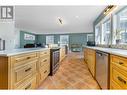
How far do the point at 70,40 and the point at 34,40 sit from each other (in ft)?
14.1

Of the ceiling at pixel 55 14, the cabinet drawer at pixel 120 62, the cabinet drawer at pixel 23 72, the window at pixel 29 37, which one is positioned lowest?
the cabinet drawer at pixel 23 72

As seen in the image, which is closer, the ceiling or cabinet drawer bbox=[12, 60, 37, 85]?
cabinet drawer bbox=[12, 60, 37, 85]

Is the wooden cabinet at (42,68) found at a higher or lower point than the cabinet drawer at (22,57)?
lower

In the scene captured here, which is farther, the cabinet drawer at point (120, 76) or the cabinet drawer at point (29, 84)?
the cabinet drawer at point (29, 84)

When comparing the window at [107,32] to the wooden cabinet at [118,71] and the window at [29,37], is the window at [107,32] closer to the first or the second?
the wooden cabinet at [118,71]

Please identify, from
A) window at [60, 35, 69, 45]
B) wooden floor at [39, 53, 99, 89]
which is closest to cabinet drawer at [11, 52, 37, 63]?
wooden floor at [39, 53, 99, 89]

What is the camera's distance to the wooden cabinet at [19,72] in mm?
1440

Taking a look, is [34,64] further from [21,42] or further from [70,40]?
[70,40]

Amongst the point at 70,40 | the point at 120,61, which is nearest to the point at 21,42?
the point at 70,40

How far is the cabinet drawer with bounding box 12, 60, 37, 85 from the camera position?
1.61 m

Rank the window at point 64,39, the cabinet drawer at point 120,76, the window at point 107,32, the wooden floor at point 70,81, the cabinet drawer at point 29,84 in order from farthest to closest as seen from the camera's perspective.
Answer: the window at point 64,39, the window at point 107,32, the wooden floor at point 70,81, the cabinet drawer at point 29,84, the cabinet drawer at point 120,76

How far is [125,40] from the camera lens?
127 inches

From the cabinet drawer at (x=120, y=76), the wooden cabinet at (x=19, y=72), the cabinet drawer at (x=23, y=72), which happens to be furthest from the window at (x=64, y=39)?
the cabinet drawer at (x=120, y=76)

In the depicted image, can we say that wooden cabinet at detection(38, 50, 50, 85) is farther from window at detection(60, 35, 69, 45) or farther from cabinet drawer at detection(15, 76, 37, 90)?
window at detection(60, 35, 69, 45)
